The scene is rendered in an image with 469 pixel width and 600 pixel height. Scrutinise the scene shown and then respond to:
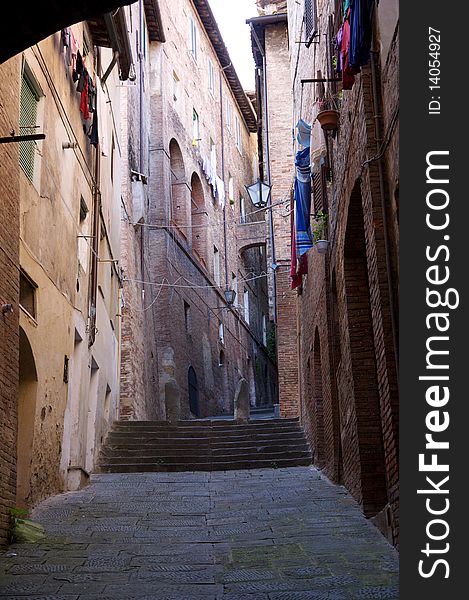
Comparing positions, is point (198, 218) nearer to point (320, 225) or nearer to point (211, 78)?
point (211, 78)

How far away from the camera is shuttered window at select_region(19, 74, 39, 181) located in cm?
967

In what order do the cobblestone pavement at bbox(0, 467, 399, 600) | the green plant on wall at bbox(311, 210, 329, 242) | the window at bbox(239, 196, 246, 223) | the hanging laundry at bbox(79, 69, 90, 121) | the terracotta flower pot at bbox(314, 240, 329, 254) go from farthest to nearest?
the window at bbox(239, 196, 246, 223) < the green plant on wall at bbox(311, 210, 329, 242) < the hanging laundry at bbox(79, 69, 90, 121) < the terracotta flower pot at bbox(314, 240, 329, 254) < the cobblestone pavement at bbox(0, 467, 399, 600)

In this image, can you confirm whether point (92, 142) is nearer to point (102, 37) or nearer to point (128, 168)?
point (102, 37)

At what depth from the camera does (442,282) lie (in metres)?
4.38

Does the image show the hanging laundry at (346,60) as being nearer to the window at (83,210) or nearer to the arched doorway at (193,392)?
the window at (83,210)

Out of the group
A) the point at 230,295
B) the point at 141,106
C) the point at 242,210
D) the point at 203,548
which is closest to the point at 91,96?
the point at 203,548

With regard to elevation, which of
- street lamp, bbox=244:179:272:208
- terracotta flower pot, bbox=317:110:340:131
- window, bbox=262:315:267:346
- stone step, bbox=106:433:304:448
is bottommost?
stone step, bbox=106:433:304:448

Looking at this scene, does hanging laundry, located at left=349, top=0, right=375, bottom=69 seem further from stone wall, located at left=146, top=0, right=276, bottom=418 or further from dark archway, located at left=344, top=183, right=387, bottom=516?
stone wall, located at left=146, top=0, right=276, bottom=418

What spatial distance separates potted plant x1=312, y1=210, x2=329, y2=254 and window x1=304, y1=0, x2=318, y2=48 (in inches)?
127

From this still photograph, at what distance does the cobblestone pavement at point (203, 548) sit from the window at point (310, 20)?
303 inches

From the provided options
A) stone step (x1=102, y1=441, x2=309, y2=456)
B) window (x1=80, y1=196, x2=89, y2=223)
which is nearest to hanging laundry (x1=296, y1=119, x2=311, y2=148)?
window (x1=80, y1=196, x2=89, y2=223)

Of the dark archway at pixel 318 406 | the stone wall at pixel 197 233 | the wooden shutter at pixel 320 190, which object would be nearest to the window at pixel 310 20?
the wooden shutter at pixel 320 190

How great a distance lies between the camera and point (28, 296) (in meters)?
9.86

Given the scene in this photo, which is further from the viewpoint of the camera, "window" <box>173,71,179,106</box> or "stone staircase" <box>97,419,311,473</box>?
"window" <box>173,71,179,106</box>
